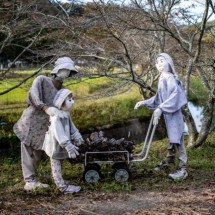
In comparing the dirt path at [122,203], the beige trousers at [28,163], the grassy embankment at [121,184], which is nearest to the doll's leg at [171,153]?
the grassy embankment at [121,184]

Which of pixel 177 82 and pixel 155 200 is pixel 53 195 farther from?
pixel 177 82

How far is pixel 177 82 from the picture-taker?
532 cm

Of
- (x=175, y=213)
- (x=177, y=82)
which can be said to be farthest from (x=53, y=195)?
(x=177, y=82)

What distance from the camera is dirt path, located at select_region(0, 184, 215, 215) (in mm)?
4008

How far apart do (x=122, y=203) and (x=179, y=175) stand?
1.25m

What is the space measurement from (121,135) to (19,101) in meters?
3.46

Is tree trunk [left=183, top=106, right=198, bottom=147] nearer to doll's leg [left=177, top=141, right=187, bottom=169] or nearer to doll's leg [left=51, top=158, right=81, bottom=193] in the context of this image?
doll's leg [left=177, top=141, right=187, bottom=169]

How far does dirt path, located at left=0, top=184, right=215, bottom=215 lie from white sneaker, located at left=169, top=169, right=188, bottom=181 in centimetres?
47

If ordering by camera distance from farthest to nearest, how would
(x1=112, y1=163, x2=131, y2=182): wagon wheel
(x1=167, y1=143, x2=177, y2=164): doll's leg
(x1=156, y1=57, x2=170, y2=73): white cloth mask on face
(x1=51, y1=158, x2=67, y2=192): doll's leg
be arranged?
(x1=167, y1=143, x2=177, y2=164): doll's leg < (x1=156, y1=57, x2=170, y2=73): white cloth mask on face < (x1=112, y1=163, x2=131, y2=182): wagon wheel < (x1=51, y1=158, x2=67, y2=192): doll's leg

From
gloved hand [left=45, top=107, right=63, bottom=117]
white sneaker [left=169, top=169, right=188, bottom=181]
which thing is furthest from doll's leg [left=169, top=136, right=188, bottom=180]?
gloved hand [left=45, top=107, right=63, bottom=117]

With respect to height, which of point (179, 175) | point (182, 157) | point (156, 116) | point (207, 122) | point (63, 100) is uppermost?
point (63, 100)

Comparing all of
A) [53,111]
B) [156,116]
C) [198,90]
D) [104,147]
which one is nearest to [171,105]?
[156,116]

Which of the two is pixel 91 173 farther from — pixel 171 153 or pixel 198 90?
pixel 198 90

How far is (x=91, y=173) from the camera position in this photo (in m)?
4.99
